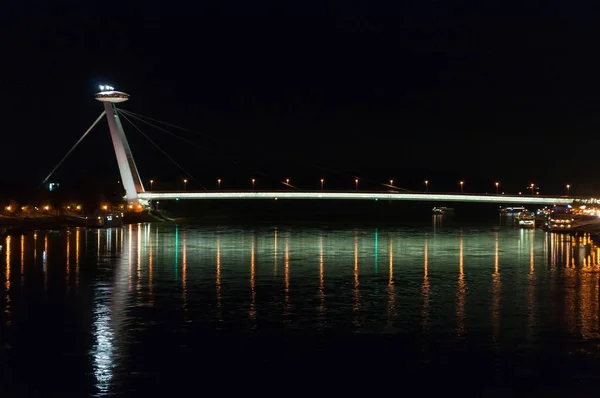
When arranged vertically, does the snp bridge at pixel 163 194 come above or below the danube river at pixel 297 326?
above

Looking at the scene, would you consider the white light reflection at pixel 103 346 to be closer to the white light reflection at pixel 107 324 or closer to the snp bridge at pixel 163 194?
the white light reflection at pixel 107 324

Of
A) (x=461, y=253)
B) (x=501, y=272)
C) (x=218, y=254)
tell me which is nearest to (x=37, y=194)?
(x=218, y=254)

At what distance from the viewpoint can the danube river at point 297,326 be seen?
10.3 m

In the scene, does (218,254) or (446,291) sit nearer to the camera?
(446,291)

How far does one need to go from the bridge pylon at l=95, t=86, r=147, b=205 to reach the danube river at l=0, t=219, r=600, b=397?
37648 mm

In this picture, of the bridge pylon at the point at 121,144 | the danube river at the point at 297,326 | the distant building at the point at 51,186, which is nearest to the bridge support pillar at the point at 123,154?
the bridge pylon at the point at 121,144

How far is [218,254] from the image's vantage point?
1178 inches

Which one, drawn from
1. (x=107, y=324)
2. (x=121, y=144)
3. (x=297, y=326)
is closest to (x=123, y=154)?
(x=121, y=144)

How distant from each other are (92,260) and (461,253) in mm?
13355

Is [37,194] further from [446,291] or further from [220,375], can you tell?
[220,375]

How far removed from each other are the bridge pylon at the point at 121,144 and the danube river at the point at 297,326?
124ft

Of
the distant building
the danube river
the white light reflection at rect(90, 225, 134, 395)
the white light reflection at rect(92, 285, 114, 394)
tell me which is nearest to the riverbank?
the distant building

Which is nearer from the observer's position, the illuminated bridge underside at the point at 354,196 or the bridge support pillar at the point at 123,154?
the bridge support pillar at the point at 123,154

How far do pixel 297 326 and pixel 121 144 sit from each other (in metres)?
52.0
